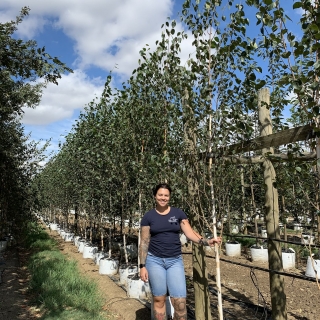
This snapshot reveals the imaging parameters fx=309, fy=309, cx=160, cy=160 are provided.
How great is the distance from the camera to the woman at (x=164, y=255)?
3.38 metres

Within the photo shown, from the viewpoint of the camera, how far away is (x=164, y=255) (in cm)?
341

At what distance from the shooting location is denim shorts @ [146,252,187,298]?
3365 millimetres

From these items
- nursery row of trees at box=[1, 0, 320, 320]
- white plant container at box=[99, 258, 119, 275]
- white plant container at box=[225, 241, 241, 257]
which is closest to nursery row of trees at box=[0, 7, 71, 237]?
nursery row of trees at box=[1, 0, 320, 320]

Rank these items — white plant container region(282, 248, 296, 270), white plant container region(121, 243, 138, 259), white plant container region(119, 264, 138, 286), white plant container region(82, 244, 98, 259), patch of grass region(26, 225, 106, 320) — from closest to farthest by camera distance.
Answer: patch of grass region(26, 225, 106, 320), white plant container region(119, 264, 138, 286), white plant container region(282, 248, 296, 270), white plant container region(121, 243, 138, 259), white plant container region(82, 244, 98, 259)

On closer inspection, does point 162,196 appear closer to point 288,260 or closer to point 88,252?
point 288,260

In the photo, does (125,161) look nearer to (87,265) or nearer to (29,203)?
(87,265)

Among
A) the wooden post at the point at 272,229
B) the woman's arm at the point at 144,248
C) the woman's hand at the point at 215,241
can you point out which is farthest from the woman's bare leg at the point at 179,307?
the wooden post at the point at 272,229

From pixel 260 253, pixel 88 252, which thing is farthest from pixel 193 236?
pixel 88 252

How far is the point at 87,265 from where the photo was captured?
9781 millimetres

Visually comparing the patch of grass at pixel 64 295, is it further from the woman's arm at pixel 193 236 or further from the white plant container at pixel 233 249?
the white plant container at pixel 233 249

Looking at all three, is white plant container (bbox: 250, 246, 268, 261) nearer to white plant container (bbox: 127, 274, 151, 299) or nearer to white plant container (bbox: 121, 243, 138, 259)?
white plant container (bbox: 121, 243, 138, 259)

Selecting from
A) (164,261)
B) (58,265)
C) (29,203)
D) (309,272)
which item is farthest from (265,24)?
(29,203)

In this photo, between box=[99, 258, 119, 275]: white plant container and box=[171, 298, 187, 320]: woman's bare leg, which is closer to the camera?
box=[171, 298, 187, 320]: woman's bare leg

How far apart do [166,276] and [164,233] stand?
0.47m
